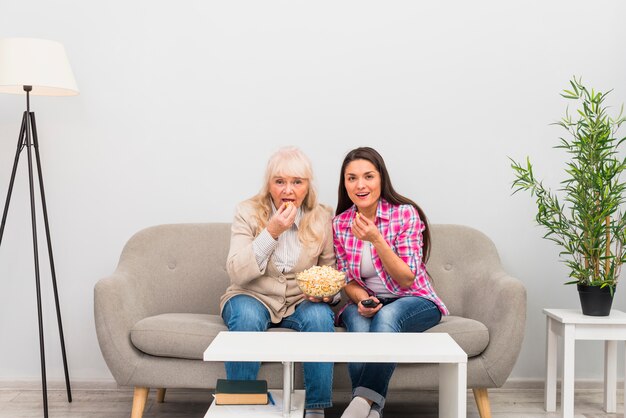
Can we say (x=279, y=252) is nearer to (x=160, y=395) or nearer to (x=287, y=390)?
(x=287, y=390)

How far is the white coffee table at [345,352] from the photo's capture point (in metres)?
1.97

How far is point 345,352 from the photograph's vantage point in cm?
198

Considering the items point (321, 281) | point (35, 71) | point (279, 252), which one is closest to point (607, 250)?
point (321, 281)

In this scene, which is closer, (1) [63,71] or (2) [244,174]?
(1) [63,71]

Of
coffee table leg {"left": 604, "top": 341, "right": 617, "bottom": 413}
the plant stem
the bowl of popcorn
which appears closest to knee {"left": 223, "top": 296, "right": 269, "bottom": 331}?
the bowl of popcorn

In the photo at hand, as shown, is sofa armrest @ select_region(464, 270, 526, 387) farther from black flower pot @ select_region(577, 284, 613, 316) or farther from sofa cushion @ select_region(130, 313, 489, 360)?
black flower pot @ select_region(577, 284, 613, 316)

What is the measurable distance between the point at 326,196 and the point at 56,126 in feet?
4.64

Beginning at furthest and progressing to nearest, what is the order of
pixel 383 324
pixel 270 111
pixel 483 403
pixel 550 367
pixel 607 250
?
pixel 270 111
pixel 550 367
pixel 607 250
pixel 483 403
pixel 383 324

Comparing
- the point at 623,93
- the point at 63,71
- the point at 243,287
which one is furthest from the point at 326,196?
the point at 623,93

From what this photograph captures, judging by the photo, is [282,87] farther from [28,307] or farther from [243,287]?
[28,307]

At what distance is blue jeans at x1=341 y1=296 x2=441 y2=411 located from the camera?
7.86 feet

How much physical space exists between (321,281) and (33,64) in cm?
159

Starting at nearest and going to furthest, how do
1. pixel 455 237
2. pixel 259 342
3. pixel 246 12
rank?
pixel 259 342, pixel 455 237, pixel 246 12

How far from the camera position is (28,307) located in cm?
350
